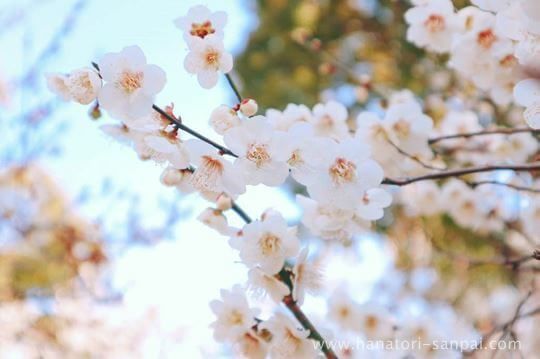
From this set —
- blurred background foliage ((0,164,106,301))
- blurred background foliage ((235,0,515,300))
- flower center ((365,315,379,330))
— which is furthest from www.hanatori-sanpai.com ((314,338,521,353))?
blurred background foliage ((0,164,106,301))

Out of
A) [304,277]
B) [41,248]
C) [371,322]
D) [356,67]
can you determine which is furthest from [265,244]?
[356,67]

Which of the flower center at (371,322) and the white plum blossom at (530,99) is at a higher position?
the white plum blossom at (530,99)

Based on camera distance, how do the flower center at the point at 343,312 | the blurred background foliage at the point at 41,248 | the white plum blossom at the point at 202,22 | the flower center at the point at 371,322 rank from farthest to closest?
the blurred background foliage at the point at 41,248 < the flower center at the point at 343,312 < the flower center at the point at 371,322 < the white plum blossom at the point at 202,22

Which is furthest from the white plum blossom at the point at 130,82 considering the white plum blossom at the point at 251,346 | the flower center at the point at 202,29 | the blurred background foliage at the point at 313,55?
the blurred background foliage at the point at 313,55

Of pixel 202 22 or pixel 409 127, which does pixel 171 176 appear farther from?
pixel 409 127

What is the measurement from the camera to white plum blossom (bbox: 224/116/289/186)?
748 mm

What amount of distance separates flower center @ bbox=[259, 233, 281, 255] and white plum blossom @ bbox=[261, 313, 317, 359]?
130 mm

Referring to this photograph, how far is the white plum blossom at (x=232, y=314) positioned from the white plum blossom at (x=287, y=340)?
54 millimetres

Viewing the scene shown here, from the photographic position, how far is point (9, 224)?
2.57 m

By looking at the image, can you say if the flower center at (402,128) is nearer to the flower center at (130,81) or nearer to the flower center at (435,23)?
the flower center at (435,23)

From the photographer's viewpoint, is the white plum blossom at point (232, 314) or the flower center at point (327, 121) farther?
the flower center at point (327, 121)

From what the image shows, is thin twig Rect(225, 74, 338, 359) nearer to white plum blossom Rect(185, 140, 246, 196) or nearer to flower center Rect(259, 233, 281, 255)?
flower center Rect(259, 233, 281, 255)

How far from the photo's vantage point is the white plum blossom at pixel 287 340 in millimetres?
902

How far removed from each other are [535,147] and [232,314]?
3.67 ft
